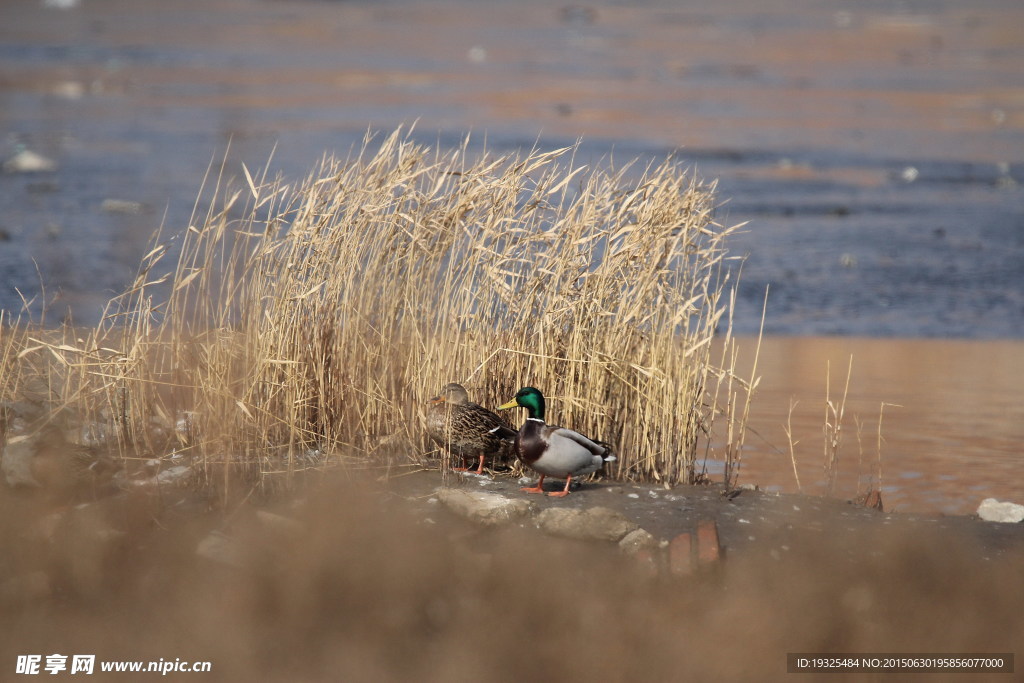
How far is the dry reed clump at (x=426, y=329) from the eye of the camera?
611 centimetres

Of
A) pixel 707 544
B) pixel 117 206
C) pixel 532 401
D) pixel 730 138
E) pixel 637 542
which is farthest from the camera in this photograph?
pixel 730 138

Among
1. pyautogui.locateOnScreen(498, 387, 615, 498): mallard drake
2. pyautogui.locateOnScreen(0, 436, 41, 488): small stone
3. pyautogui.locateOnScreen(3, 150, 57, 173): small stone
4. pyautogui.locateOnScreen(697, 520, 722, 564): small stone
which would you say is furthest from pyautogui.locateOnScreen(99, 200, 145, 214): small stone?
pyautogui.locateOnScreen(697, 520, 722, 564): small stone

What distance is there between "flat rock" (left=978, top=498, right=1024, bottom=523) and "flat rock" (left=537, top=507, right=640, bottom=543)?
73.5 inches

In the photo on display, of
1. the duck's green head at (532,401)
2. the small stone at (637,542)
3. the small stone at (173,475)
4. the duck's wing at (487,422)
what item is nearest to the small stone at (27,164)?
the small stone at (173,475)

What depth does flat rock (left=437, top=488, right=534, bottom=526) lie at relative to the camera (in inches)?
207

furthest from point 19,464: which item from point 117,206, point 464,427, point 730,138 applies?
point 730,138

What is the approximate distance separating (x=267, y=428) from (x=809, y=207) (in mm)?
11939

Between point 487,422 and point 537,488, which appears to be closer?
point 537,488

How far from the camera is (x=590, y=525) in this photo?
5.13 m

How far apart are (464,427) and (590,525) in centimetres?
94

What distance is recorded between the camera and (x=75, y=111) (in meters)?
23.2

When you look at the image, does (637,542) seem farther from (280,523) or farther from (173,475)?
(173,475)

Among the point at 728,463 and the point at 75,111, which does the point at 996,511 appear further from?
the point at 75,111

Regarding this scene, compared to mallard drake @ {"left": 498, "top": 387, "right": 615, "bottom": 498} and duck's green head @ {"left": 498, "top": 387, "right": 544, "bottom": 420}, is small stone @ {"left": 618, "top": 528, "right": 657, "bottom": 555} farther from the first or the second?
duck's green head @ {"left": 498, "top": 387, "right": 544, "bottom": 420}
